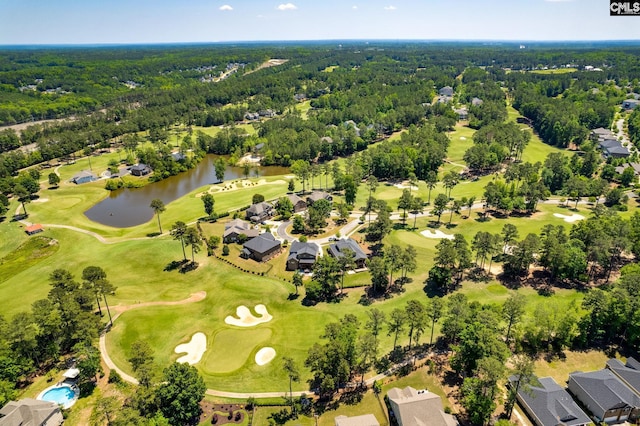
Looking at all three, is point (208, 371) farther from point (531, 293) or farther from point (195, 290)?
point (531, 293)

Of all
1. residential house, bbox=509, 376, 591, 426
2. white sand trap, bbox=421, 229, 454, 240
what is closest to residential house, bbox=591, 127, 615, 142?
white sand trap, bbox=421, 229, 454, 240

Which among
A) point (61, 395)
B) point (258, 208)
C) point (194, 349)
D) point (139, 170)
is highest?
point (139, 170)

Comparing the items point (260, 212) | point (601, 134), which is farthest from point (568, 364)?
point (601, 134)

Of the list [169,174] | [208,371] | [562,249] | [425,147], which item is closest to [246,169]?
[169,174]

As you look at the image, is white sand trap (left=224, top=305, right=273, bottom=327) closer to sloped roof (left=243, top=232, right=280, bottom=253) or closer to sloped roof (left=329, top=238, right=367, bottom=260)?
sloped roof (left=243, top=232, right=280, bottom=253)

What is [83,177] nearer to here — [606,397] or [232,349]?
[232,349]

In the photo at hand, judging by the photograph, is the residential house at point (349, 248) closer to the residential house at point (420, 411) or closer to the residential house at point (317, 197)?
the residential house at point (317, 197)
